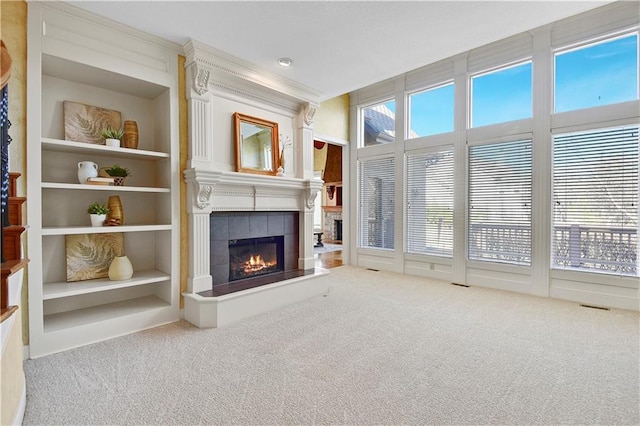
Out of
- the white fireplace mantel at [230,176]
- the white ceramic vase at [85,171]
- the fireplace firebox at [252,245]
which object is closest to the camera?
the white ceramic vase at [85,171]

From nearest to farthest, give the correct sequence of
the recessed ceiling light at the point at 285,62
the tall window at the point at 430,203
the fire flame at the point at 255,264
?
the recessed ceiling light at the point at 285,62 < the fire flame at the point at 255,264 < the tall window at the point at 430,203

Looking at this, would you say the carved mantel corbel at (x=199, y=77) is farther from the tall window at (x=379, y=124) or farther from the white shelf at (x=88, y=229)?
the tall window at (x=379, y=124)

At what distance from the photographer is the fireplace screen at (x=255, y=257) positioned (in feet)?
11.9

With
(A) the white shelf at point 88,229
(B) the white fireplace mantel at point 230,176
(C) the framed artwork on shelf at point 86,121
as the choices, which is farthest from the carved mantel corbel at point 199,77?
(A) the white shelf at point 88,229

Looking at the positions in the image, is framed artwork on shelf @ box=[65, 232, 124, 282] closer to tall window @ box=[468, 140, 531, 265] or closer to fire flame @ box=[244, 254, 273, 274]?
fire flame @ box=[244, 254, 273, 274]

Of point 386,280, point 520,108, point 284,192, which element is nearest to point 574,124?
point 520,108

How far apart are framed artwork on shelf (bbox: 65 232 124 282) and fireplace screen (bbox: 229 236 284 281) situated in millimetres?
1114

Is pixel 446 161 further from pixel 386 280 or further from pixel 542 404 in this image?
pixel 542 404

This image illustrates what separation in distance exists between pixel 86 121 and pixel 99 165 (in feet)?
1.31

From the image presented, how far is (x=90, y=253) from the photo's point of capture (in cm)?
287

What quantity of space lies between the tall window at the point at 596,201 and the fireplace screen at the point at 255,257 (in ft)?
11.1

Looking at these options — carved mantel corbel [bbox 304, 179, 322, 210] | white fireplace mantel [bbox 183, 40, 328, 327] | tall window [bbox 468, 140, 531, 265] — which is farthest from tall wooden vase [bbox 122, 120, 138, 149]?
tall window [bbox 468, 140, 531, 265]

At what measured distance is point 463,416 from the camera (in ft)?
5.43

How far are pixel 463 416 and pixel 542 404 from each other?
50cm
